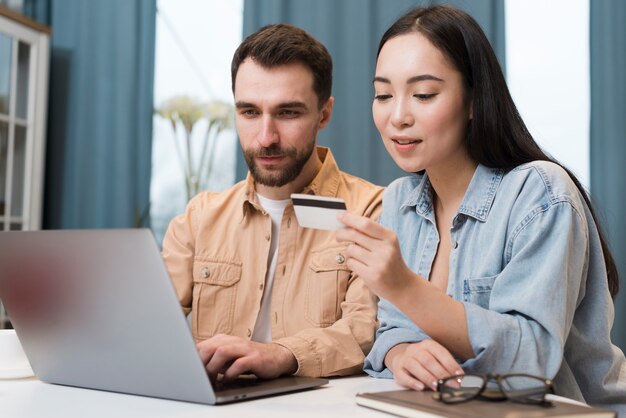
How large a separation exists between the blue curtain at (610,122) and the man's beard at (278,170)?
142 centimetres

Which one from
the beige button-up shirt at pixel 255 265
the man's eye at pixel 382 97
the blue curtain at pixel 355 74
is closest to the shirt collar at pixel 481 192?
the man's eye at pixel 382 97

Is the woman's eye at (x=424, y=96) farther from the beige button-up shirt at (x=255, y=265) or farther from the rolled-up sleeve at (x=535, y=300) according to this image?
the beige button-up shirt at (x=255, y=265)

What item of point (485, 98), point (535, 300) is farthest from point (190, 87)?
point (535, 300)

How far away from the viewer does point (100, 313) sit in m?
0.94

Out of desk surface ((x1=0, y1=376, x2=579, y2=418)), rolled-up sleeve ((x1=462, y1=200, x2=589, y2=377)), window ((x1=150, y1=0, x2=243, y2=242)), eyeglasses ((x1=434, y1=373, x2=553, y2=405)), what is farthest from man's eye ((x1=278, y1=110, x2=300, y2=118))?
window ((x1=150, y1=0, x2=243, y2=242))

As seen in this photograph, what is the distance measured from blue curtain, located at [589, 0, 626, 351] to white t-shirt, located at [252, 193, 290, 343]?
1424mm

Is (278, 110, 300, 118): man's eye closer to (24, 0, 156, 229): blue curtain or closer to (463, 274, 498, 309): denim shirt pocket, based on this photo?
(463, 274, 498, 309): denim shirt pocket

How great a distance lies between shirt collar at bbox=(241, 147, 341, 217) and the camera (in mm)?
1789

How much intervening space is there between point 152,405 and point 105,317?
0.42 ft

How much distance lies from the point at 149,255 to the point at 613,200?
2260mm

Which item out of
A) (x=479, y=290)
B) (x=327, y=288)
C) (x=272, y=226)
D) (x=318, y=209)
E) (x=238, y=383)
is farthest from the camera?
(x=272, y=226)

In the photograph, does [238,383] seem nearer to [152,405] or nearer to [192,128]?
[152,405]

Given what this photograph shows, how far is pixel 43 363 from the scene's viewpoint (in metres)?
1.09

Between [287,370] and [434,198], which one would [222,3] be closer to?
[434,198]
